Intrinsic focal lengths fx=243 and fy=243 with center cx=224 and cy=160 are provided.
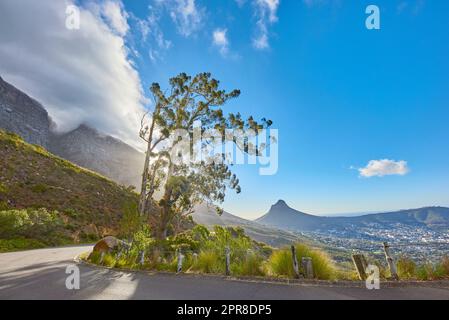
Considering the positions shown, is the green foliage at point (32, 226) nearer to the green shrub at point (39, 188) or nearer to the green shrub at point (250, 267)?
the green shrub at point (39, 188)

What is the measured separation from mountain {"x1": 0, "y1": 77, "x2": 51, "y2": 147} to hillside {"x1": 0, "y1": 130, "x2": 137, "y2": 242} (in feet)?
352

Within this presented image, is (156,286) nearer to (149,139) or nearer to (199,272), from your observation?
(199,272)

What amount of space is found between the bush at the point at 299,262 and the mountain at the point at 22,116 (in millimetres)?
163452

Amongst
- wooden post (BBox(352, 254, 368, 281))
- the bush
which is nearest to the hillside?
the bush

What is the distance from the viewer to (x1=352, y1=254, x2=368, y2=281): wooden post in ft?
26.6

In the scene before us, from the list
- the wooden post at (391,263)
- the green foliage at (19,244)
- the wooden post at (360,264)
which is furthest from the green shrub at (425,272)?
the green foliage at (19,244)

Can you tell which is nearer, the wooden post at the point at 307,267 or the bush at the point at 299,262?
the wooden post at the point at 307,267

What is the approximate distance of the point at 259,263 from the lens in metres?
9.30

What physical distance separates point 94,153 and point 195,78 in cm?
17304

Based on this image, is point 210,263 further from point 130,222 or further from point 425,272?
point 130,222

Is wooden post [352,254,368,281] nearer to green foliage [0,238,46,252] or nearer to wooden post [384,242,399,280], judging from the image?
wooden post [384,242,399,280]

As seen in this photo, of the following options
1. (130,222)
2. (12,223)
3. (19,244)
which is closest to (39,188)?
(12,223)

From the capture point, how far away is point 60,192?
134 ft

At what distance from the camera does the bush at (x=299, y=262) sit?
832 cm
